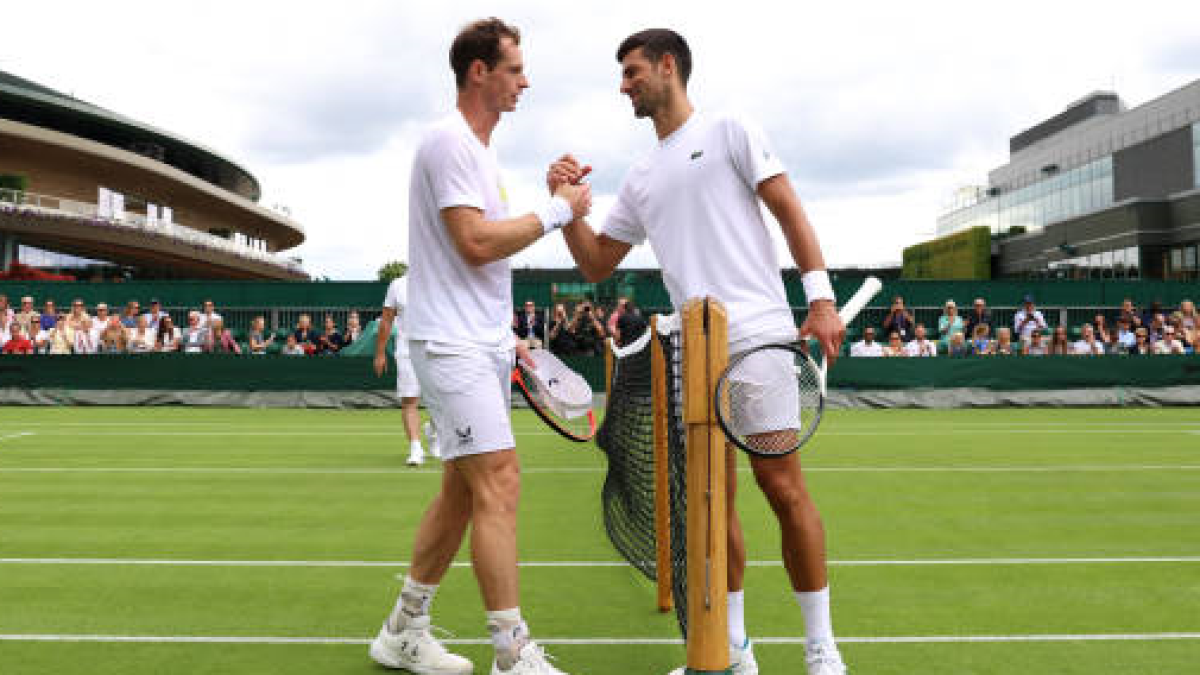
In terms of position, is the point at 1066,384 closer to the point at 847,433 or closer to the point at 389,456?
the point at 847,433

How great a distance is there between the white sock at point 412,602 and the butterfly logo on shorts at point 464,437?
0.70 metres

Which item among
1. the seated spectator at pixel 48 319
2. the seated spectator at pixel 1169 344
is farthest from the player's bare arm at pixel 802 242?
the seated spectator at pixel 48 319

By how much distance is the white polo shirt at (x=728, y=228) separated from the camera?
3691mm

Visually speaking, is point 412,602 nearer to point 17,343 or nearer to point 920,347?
point 920,347

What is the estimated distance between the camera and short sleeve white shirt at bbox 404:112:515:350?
3555 millimetres

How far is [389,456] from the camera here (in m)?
11.2

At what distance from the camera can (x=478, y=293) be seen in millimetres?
3668

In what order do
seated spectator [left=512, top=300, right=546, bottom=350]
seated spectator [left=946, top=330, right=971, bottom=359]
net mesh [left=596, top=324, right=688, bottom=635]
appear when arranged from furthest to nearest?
seated spectator [left=512, top=300, right=546, bottom=350] → seated spectator [left=946, top=330, right=971, bottom=359] → net mesh [left=596, top=324, right=688, bottom=635]

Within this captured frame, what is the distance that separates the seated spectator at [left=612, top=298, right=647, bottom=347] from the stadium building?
42.1 metres

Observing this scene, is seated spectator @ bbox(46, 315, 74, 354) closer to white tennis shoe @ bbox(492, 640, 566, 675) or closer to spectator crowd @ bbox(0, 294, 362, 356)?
spectator crowd @ bbox(0, 294, 362, 356)

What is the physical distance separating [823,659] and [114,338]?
63.5 ft

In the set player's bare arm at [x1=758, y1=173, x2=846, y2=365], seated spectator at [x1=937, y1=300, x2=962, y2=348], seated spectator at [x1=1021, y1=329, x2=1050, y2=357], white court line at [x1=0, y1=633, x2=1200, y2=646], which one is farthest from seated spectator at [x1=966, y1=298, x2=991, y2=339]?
player's bare arm at [x1=758, y1=173, x2=846, y2=365]

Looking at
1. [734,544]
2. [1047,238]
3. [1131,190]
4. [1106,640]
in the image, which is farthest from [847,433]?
[1047,238]

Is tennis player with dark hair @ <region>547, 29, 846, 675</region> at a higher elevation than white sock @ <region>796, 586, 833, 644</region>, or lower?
higher
